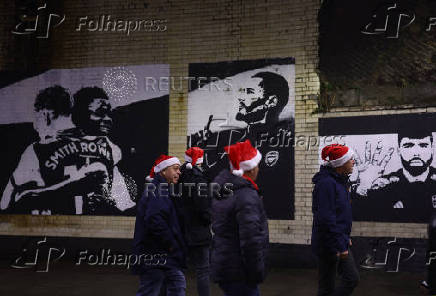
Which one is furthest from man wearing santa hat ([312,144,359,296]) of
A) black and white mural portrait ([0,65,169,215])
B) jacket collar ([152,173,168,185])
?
black and white mural portrait ([0,65,169,215])

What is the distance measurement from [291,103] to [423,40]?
8.90 ft

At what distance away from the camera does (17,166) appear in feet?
42.6

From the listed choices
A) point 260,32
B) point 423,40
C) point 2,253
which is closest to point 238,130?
point 260,32

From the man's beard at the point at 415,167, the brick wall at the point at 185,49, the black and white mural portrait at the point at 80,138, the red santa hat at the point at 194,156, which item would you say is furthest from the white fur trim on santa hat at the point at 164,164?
the black and white mural portrait at the point at 80,138

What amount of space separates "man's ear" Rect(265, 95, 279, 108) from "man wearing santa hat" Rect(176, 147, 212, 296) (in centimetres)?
469

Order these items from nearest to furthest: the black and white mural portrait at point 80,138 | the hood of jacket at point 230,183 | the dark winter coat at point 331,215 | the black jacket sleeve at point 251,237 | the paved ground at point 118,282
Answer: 1. the black jacket sleeve at point 251,237
2. the hood of jacket at point 230,183
3. the dark winter coat at point 331,215
4. the paved ground at point 118,282
5. the black and white mural portrait at point 80,138

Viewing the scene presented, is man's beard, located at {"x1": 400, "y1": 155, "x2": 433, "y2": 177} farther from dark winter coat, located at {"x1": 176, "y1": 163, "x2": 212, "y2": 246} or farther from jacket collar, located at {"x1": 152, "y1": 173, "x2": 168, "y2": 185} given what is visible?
jacket collar, located at {"x1": 152, "y1": 173, "x2": 168, "y2": 185}

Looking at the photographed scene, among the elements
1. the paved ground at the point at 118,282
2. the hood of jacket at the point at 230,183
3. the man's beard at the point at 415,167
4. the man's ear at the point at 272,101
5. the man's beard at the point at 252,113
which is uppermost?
the man's ear at the point at 272,101

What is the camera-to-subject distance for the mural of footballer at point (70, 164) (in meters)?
12.5

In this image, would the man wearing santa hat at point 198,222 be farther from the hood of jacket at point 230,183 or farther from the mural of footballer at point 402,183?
the mural of footballer at point 402,183

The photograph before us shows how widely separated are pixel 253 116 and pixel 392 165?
2.89 metres

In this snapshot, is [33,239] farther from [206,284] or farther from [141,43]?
[206,284]

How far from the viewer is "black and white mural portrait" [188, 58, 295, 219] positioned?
37.4 feet

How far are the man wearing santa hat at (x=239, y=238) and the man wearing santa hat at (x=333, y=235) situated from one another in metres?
1.49
